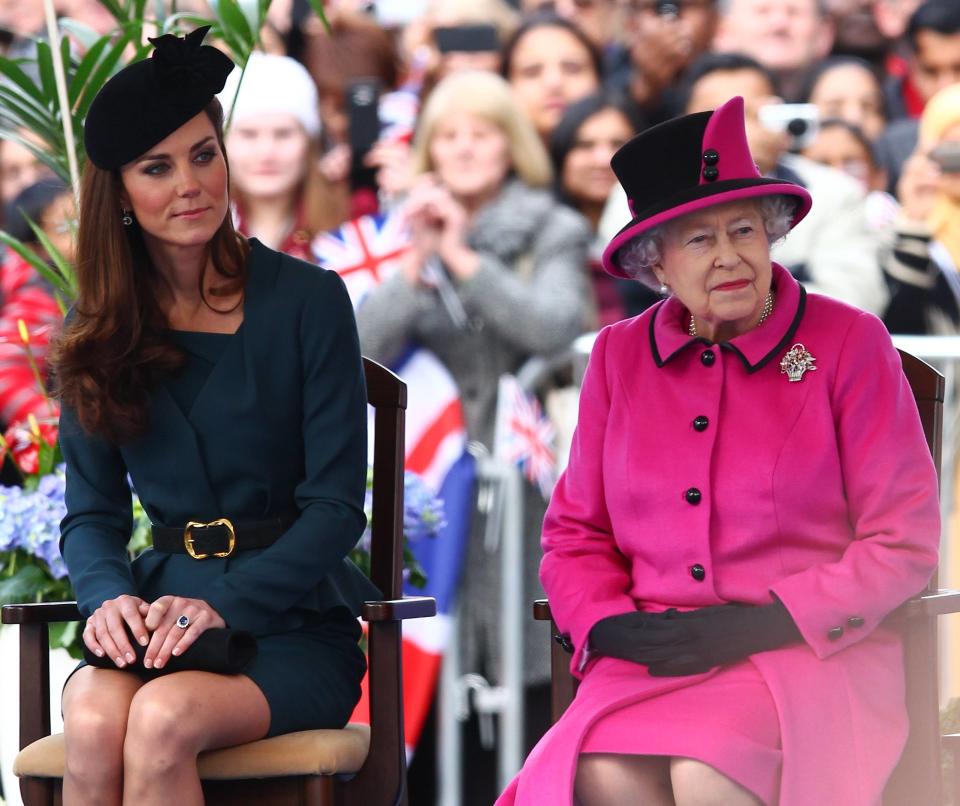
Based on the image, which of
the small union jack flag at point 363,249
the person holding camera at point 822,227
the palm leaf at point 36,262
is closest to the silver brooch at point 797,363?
the palm leaf at point 36,262

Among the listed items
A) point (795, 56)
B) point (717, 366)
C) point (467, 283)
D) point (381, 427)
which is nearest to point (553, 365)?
point (467, 283)

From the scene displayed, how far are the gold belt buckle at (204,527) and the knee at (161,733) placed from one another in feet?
0.98

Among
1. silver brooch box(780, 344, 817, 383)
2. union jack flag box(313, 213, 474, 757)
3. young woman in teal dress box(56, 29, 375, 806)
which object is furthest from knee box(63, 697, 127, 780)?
union jack flag box(313, 213, 474, 757)

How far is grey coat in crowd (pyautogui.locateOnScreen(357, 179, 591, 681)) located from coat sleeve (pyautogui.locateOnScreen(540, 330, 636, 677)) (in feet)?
5.06

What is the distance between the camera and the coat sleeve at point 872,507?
2186 millimetres

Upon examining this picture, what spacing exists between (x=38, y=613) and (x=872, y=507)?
Answer: 1.31 metres

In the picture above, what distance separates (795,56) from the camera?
4.15m

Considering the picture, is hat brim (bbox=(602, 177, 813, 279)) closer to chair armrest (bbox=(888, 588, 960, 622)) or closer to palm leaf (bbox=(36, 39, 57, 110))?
chair armrest (bbox=(888, 588, 960, 622))

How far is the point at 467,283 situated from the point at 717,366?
1.77 m

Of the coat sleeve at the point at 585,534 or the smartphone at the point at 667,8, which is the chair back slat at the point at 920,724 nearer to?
the coat sleeve at the point at 585,534

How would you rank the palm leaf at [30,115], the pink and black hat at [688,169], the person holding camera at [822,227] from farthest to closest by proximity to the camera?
the person holding camera at [822,227], the palm leaf at [30,115], the pink and black hat at [688,169]

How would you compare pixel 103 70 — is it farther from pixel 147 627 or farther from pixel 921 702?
pixel 921 702

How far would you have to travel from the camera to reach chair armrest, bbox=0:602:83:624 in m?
2.48

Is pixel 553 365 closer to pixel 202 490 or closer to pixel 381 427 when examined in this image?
pixel 381 427
